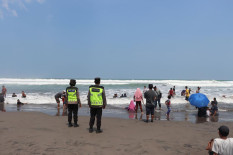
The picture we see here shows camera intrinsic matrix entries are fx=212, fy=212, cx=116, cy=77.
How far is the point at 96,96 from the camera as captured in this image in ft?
22.9

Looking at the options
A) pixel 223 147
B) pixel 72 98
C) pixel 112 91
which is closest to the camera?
pixel 223 147

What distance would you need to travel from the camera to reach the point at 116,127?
8.45 m

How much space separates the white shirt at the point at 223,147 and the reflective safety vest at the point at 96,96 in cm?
402

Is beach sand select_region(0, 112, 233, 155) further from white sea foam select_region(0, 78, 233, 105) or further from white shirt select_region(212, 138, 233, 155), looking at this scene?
white sea foam select_region(0, 78, 233, 105)

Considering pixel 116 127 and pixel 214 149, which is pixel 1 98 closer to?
pixel 116 127

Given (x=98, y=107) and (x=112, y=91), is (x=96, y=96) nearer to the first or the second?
(x=98, y=107)

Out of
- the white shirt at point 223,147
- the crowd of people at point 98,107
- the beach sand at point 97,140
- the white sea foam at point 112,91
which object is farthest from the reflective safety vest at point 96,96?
the white sea foam at point 112,91

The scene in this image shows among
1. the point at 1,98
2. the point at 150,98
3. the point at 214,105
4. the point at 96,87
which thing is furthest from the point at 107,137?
the point at 1,98

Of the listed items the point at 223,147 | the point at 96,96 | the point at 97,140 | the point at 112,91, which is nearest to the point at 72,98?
the point at 96,96

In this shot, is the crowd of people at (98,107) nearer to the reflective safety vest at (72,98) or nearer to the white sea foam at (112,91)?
the reflective safety vest at (72,98)

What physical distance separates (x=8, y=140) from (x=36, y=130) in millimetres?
1347

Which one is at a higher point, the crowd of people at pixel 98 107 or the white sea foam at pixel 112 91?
the crowd of people at pixel 98 107

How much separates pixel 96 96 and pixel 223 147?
4.22 meters

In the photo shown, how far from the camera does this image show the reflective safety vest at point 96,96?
22.8 ft
